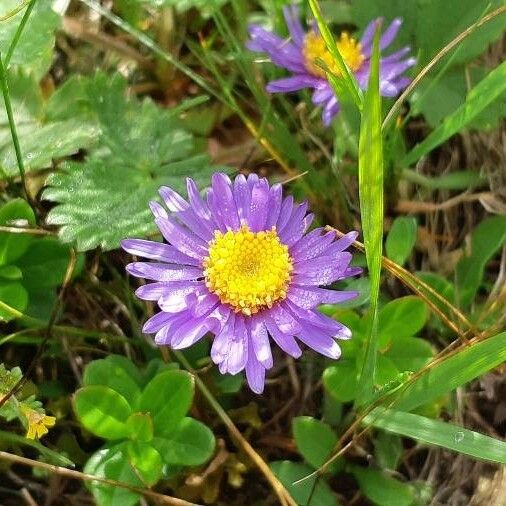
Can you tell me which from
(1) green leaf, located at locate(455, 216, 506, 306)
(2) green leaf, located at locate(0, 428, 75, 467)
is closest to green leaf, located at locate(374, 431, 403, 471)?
(1) green leaf, located at locate(455, 216, 506, 306)

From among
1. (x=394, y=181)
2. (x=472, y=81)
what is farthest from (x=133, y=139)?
(x=472, y=81)

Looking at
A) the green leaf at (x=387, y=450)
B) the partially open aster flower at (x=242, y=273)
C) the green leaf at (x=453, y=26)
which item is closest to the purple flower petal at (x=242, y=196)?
the partially open aster flower at (x=242, y=273)

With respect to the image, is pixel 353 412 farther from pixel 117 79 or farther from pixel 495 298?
pixel 117 79

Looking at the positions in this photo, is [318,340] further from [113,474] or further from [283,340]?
[113,474]

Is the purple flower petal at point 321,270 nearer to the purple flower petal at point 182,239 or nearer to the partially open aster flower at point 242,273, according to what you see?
the partially open aster flower at point 242,273

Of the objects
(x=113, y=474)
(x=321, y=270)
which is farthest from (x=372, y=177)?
(x=113, y=474)
